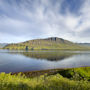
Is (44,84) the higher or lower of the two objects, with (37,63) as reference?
higher

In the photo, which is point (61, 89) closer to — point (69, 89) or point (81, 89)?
point (69, 89)

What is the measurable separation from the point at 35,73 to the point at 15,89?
57.1 ft

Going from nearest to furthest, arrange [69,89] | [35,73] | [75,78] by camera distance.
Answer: [69,89]
[75,78]
[35,73]

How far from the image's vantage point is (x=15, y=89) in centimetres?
531

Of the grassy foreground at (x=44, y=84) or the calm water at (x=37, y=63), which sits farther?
the calm water at (x=37, y=63)

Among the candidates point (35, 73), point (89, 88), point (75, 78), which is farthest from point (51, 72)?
point (89, 88)

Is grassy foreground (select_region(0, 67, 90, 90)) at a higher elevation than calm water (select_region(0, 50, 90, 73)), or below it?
higher

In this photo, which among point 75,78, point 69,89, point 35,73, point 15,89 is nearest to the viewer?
point 15,89

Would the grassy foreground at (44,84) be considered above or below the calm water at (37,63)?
above

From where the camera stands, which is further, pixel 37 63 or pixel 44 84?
pixel 37 63

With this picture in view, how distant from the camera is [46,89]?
5527 mm

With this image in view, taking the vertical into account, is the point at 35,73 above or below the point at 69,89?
below

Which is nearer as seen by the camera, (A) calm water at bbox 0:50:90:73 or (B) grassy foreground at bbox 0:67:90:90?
(B) grassy foreground at bbox 0:67:90:90

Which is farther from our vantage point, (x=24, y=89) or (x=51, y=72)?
(x=51, y=72)
